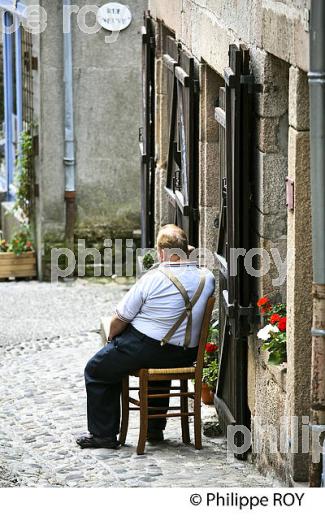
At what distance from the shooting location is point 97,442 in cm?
775

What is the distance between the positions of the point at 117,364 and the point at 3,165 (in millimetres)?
11235

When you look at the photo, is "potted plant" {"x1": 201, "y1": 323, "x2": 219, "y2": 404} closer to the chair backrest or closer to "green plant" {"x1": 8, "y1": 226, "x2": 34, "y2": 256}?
the chair backrest

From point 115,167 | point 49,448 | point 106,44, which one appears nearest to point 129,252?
point 115,167

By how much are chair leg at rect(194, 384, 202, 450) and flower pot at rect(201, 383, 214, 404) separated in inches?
37.7

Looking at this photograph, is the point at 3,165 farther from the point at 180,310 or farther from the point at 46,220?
the point at 180,310

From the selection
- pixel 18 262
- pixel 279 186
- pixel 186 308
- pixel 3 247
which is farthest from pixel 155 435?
pixel 3 247

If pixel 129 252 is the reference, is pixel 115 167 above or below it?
above

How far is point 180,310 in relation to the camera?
736cm

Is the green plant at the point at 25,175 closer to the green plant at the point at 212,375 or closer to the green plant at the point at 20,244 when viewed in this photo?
the green plant at the point at 20,244

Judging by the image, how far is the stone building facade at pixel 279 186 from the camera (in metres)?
6.05

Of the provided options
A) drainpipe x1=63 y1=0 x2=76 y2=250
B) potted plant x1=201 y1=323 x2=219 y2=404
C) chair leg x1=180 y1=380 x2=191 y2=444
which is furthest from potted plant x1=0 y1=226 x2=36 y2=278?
chair leg x1=180 y1=380 x2=191 y2=444

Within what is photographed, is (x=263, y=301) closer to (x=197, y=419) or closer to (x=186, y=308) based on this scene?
(x=186, y=308)

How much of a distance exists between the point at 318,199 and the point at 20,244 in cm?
974

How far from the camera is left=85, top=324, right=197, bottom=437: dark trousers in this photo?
7387mm
